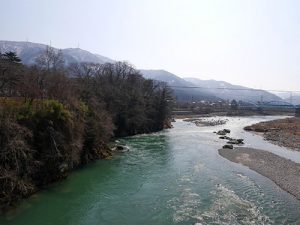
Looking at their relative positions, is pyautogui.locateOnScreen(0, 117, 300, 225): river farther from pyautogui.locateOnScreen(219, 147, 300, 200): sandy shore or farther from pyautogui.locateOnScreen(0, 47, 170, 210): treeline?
pyautogui.locateOnScreen(0, 47, 170, 210): treeline

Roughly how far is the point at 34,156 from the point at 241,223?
46.2 feet

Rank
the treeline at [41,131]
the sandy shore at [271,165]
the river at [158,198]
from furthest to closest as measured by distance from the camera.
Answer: the sandy shore at [271,165], the treeline at [41,131], the river at [158,198]

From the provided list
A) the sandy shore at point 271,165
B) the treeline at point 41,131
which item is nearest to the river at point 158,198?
the sandy shore at point 271,165

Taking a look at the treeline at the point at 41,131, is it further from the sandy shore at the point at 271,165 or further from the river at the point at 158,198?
the sandy shore at the point at 271,165

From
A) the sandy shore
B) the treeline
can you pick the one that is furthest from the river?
the treeline

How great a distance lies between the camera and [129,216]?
1852 cm

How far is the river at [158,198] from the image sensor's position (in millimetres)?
18297

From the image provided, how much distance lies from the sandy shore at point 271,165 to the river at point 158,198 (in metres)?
1.08

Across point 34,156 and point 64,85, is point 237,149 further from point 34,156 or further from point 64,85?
point 34,156

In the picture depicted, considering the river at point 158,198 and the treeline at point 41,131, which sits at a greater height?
the treeline at point 41,131

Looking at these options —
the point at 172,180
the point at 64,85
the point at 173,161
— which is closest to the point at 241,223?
the point at 172,180

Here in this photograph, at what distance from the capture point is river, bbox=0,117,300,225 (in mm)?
18297

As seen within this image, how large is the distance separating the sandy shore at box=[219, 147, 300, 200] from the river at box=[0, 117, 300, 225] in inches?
42.4

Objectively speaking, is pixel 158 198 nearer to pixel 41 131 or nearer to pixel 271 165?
pixel 41 131
